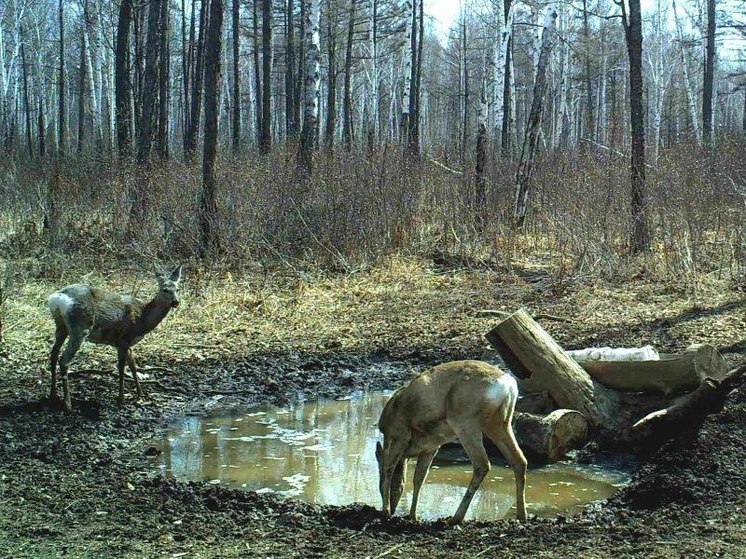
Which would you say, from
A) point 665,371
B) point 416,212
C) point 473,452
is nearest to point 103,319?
point 473,452

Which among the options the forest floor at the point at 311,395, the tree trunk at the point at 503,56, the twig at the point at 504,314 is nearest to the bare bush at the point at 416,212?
the forest floor at the point at 311,395

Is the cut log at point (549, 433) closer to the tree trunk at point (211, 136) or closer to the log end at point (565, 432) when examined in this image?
the log end at point (565, 432)

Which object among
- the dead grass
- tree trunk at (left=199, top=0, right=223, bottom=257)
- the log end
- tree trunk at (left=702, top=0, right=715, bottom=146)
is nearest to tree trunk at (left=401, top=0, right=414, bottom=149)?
tree trunk at (left=199, top=0, right=223, bottom=257)

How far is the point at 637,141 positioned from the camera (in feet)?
50.0

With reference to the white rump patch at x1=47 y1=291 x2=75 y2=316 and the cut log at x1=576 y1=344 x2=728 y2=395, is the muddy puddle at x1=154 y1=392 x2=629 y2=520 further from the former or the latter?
the white rump patch at x1=47 y1=291 x2=75 y2=316

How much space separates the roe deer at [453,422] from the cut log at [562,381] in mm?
1997

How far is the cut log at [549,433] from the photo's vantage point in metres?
7.01

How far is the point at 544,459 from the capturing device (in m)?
7.06

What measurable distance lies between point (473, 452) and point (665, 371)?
9.05 feet

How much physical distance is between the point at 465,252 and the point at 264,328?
→ 17.4 ft

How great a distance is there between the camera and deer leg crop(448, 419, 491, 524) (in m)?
5.52

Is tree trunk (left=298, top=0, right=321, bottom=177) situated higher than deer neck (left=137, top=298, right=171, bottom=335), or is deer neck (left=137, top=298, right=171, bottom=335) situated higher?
tree trunk (left=298, top=0, right=321, bottom=177)

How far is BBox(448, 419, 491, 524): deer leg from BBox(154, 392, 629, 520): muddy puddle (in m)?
0.53

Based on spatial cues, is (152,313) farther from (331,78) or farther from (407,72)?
(331,78)
